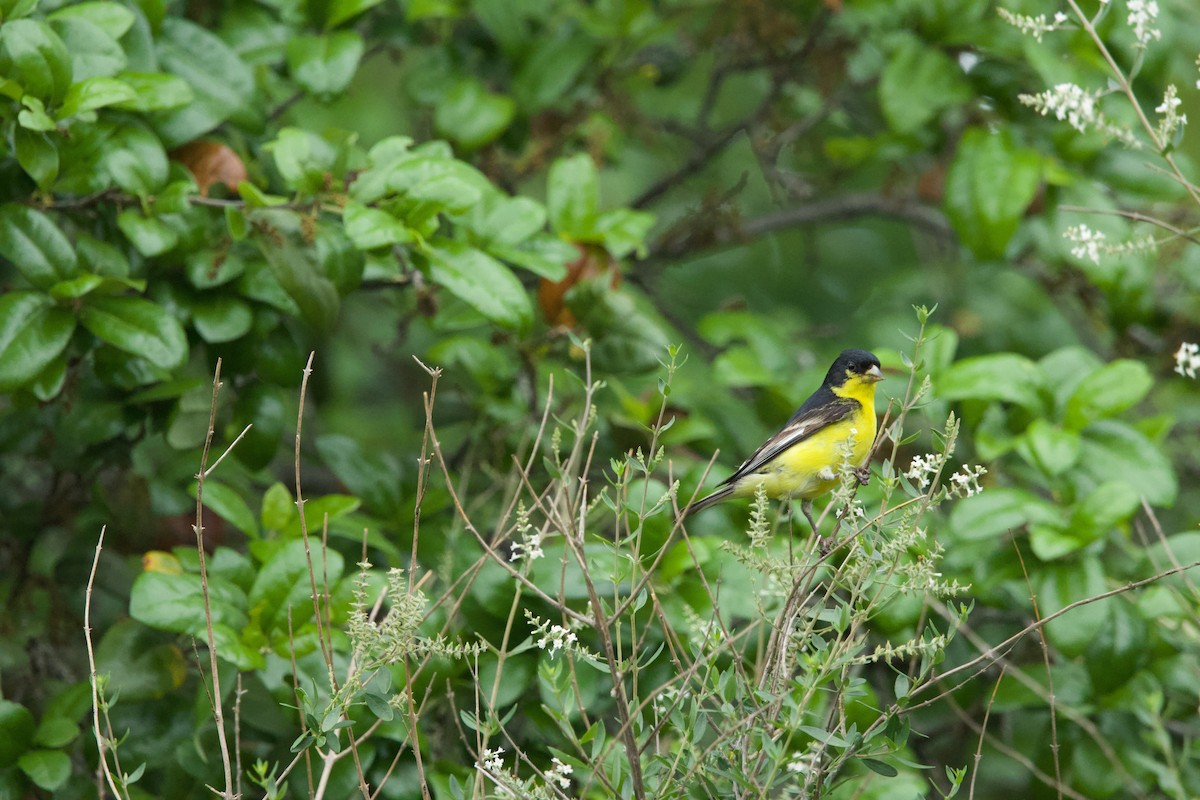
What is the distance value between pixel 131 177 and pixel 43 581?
4.56 feet

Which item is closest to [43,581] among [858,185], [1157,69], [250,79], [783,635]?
[250,79]

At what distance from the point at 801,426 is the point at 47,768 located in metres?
2.17

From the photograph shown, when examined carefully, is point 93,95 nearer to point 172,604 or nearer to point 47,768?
point 172,604

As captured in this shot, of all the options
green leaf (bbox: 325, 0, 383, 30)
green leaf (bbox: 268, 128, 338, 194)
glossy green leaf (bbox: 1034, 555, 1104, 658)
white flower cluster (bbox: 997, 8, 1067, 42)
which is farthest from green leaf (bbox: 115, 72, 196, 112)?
glossy green leaf (bbox: 1034, 555, 1104, 658)

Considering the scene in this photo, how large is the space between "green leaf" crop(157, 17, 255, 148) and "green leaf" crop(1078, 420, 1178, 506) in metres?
2.79

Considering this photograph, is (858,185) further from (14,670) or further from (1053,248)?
(14,670)

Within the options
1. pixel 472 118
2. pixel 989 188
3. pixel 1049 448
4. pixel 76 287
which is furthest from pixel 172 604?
pixel 989 188

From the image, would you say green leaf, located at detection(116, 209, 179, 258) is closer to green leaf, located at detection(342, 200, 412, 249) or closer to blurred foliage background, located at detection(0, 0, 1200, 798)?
blurred foliage background, located at detection(0, 0, 1200, 798)

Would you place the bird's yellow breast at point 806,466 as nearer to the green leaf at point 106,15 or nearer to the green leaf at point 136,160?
the green leaf at point 136,160

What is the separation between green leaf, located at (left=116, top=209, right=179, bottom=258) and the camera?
10.6ft

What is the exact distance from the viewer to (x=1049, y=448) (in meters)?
3.73

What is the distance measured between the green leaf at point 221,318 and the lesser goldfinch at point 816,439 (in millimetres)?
1370

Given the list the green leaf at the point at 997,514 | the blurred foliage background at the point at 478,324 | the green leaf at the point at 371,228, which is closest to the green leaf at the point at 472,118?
the blurred foliage background at the point at 478,324

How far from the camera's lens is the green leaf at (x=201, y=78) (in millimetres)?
3570
